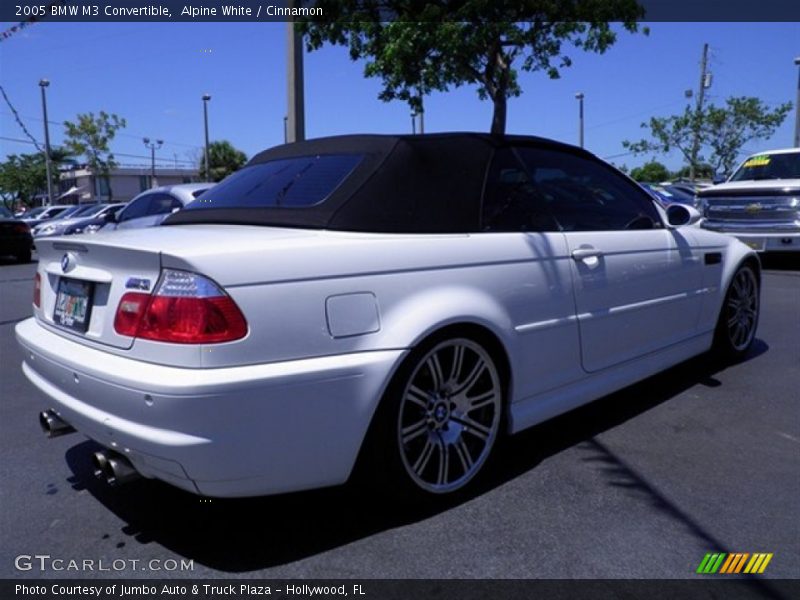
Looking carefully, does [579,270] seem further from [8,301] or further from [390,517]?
[8,301]

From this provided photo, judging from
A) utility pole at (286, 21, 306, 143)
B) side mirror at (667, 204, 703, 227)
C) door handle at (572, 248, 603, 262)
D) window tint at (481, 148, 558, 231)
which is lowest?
door handle at (572, 248, 603, 262)

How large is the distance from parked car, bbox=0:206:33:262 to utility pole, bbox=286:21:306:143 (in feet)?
27.1

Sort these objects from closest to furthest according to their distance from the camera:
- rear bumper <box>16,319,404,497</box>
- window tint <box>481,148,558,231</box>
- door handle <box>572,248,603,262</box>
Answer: rear bumper <box>16,319,404,497</box>, window tint <box>481,148,558,231</box>, door handle <box>572,248,603,262</box>

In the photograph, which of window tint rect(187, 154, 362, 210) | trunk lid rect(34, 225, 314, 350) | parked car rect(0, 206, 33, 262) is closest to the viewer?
trunk lid rect(34, 225, 314, 350)

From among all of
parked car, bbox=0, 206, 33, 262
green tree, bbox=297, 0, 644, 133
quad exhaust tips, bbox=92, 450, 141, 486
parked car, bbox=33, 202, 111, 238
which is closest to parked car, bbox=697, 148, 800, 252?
green tree, bbox=297, 0, 644, 133

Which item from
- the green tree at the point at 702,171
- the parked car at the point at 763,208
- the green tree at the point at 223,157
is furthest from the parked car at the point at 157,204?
the green tree at the point at 223,157

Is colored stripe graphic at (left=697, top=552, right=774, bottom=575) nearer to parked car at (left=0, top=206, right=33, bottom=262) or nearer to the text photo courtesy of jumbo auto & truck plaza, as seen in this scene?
the text photo courtesy of jumbo auto & truck plaza

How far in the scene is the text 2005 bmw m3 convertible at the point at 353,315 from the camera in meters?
2.27

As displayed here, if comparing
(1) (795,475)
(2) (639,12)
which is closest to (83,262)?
(1) (795,475)

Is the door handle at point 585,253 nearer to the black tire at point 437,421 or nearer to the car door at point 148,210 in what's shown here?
the black tire at point 437,421

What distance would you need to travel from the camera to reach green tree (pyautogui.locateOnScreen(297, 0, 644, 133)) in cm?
1198

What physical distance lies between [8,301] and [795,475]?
9.17 metres

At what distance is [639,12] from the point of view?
12.8 metres
